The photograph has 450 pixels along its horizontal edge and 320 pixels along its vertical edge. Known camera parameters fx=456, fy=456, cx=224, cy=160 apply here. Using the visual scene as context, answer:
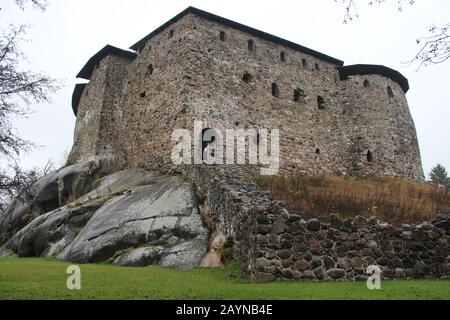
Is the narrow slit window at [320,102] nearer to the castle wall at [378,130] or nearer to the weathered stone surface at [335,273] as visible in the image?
the castle wall at [378,130]

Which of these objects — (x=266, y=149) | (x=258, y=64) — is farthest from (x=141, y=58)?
(x=266, y=149)

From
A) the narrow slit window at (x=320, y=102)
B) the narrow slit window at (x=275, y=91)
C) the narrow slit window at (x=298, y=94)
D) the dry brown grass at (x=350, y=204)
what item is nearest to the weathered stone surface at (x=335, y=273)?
the dry brown grass at (x=350, y=204)

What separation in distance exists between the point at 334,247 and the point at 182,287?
4730 millimetres

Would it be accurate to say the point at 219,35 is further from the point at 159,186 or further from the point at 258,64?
the point at 159,186

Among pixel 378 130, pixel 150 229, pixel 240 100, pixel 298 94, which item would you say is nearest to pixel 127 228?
pixel 150 229

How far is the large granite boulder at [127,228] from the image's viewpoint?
16.4 meters

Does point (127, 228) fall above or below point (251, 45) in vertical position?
below

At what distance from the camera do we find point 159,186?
2119cm

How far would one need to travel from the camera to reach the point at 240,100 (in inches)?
1014

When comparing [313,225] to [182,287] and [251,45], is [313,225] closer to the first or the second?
[182,287]

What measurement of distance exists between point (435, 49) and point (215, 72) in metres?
18.6

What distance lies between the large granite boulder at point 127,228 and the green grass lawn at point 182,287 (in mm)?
2275
